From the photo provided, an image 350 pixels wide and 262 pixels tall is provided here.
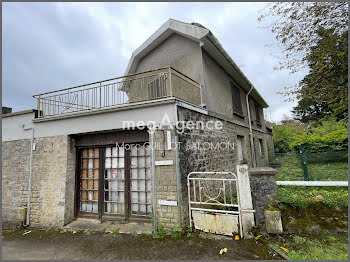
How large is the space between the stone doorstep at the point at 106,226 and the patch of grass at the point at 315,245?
9.31 ft

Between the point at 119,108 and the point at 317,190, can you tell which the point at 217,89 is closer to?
the point at 119,108

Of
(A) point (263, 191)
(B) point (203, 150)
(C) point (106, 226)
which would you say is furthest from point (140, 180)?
(A) point (263, 191)

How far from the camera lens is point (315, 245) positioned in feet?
9.51

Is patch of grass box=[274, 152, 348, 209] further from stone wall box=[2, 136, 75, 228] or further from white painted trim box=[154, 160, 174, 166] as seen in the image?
stone wall box=[2, 136, 75, 228]

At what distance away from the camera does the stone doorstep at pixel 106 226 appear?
164 inches

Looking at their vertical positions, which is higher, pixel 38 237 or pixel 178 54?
pixel 178 54

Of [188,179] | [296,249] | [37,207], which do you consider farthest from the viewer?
[37,207]

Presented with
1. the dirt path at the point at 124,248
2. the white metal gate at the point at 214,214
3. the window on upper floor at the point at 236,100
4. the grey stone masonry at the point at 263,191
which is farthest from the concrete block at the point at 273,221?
the window on upper floor at the point at 236,100

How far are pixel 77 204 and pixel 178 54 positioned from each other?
21.1 feet

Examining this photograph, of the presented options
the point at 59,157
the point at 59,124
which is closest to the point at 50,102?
the point at 59,124

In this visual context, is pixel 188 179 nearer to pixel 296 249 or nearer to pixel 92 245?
pixel 296 249

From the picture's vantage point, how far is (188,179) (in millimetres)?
3996

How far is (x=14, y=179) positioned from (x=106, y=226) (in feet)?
12.3

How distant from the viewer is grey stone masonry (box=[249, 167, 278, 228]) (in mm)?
3314
